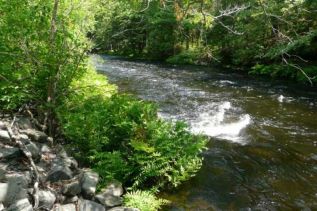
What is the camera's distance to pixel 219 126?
11.6 metres

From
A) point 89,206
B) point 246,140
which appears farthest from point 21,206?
point 246,140

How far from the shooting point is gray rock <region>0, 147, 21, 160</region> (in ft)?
19.2

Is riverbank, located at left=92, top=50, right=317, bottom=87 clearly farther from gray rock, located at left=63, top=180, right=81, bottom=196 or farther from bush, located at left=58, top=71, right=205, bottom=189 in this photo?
gray rock, located at left=63, top=180, right=81, bottom=196

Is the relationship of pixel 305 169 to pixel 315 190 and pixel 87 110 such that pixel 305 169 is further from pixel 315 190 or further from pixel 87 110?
pixel 87 110

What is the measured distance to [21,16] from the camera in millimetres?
7312

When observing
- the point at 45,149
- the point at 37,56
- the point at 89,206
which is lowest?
the point at 89,206

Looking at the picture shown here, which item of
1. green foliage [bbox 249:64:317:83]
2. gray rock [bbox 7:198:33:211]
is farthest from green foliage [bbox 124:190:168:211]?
green foliage [bbox 249:64:317:83]

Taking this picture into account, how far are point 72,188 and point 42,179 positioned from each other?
0.52 meters

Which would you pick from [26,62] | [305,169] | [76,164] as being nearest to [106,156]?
[76,164]

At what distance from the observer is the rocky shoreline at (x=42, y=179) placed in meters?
5.01

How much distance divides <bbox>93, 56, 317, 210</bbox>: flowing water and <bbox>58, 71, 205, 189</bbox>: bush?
17.9 inches

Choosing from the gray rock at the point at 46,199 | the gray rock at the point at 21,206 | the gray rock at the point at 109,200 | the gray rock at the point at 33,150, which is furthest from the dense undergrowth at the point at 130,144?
the gray rock at the point at 21,206

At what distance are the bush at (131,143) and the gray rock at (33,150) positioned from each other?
96cm

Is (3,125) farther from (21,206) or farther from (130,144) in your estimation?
(21,206)
